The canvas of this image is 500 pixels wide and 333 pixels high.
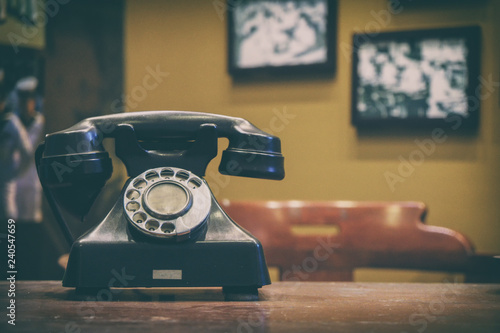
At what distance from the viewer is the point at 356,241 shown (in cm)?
150

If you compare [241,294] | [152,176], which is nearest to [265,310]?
[241,294]

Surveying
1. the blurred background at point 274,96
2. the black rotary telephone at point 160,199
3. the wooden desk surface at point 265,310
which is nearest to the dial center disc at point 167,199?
the black rotary telephone at point 160,199

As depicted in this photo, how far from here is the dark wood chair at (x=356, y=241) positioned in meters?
1.44

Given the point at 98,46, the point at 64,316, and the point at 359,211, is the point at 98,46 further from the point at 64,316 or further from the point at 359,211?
the point at 64,316

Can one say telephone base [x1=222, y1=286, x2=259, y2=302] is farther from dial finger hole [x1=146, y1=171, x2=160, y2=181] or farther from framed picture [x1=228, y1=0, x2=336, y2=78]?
framed picture [x1=228, y1=0, x2=336, y2=78]

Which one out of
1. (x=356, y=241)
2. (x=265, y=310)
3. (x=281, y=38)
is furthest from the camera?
(x=281, y=38)

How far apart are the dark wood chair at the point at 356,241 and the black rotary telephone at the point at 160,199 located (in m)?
0.69

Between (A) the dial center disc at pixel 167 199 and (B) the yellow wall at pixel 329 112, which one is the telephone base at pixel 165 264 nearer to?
(A) the dial center disc at pixel 167 199

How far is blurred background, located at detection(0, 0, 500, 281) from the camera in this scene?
168 centimetres

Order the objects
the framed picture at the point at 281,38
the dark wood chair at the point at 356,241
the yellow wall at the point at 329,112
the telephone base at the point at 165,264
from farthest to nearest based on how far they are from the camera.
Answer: the framed picture at the point at 281,38
the yellow wall at the point at 329,112
the dark wood chair at the point at 356,241
the telephone base at the point at 165,264

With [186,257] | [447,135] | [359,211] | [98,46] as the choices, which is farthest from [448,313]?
[98,46]

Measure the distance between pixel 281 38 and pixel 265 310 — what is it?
53.6 inches

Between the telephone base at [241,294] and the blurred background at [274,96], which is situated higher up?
the blurred background at [274,96]

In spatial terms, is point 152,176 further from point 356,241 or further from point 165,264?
point 356,241
